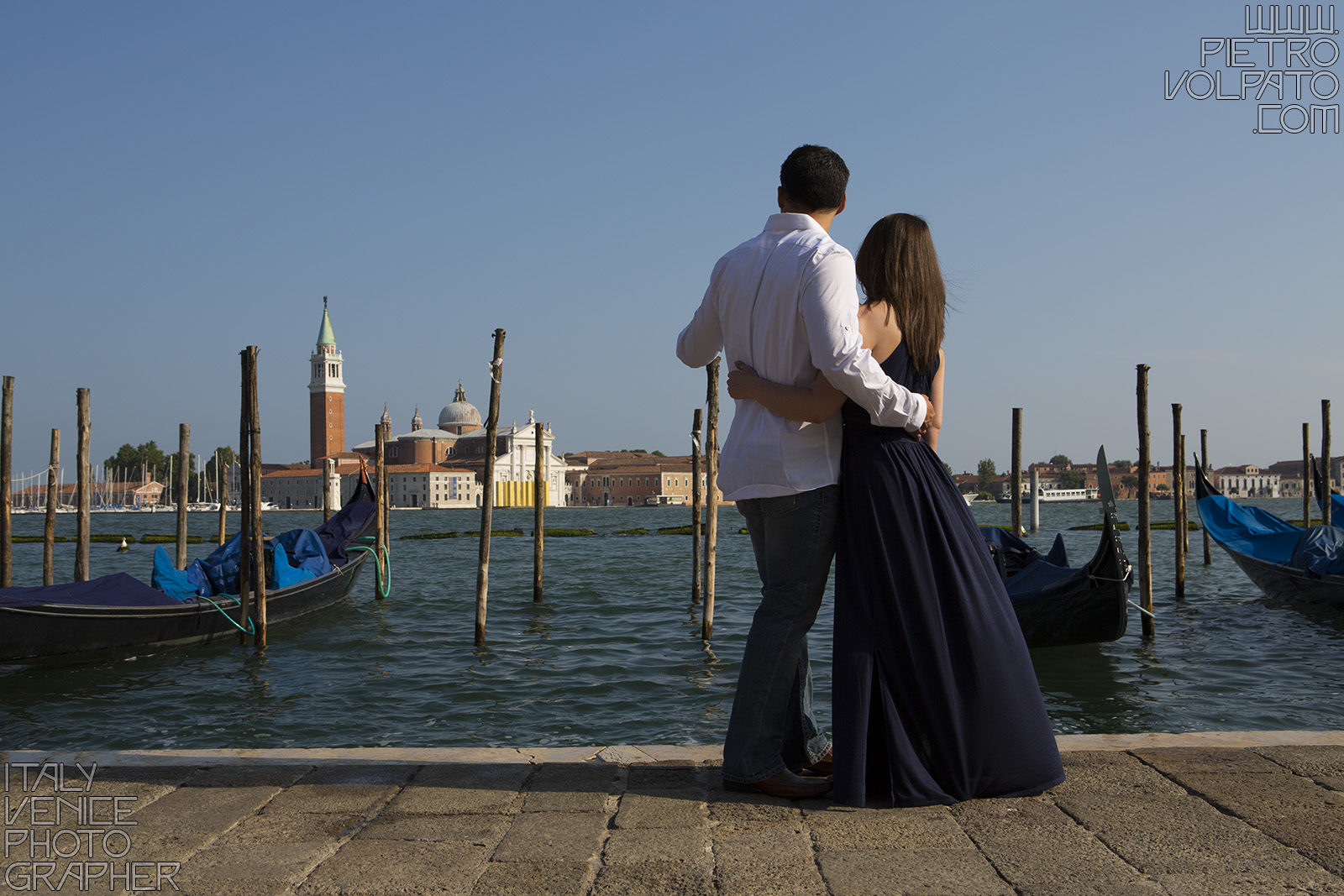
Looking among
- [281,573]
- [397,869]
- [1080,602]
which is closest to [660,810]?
[397,869]

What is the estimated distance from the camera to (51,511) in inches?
439

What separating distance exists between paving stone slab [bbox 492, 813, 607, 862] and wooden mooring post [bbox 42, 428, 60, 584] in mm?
9966

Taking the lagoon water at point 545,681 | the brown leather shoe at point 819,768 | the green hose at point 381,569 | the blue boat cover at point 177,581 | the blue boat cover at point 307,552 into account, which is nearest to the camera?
the brown leather shoe at point 819,768

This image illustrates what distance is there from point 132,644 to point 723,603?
566cm

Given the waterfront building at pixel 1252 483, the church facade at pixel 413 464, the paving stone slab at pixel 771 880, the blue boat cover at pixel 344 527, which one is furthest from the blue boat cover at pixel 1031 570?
the waterfront building at pixel 1252 483

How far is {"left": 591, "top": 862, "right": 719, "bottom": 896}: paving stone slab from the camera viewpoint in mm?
1445

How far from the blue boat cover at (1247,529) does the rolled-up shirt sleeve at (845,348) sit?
9520 mm

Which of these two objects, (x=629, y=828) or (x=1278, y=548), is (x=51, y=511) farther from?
(x=1278, y=548)

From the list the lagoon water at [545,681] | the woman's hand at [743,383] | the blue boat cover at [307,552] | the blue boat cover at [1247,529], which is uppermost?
the woman's hand at [743,383]

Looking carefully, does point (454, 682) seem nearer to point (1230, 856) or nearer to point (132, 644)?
point (132, 644)

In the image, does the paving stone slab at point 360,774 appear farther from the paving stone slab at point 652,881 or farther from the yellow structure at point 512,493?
the yellow structure at point 512,493

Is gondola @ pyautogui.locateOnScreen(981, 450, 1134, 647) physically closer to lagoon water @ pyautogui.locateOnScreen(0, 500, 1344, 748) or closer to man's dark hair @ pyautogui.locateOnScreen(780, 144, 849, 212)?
lagoon water @ pyautogui.locateOnScreen(0, 500, 1344, 748)

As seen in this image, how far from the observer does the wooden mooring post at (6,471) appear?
9625mm

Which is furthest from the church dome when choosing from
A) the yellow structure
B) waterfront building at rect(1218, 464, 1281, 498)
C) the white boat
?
waterfront building at rect(1218, 464, 1281, 498)
